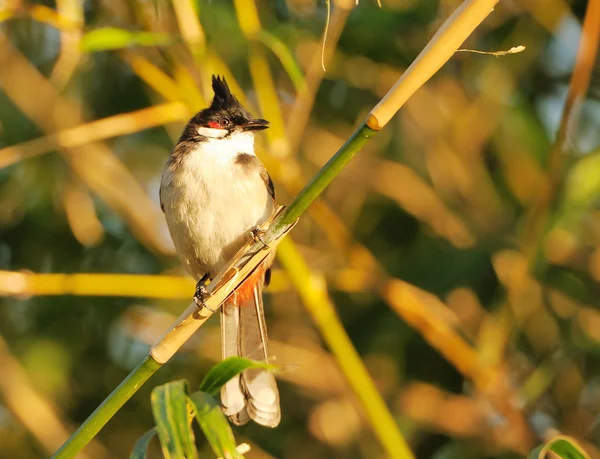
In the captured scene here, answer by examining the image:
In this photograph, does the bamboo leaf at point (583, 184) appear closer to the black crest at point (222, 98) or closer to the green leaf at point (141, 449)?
the black crest at point (222, 98)

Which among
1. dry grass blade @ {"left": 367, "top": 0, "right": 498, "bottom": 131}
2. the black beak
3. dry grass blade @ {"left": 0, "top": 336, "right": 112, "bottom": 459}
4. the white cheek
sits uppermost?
the white cheek

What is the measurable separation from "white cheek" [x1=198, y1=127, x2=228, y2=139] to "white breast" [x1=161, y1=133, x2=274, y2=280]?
0.15 ft

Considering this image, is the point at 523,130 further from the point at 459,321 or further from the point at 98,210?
the point at 98,210

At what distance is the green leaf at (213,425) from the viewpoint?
1.25 metres

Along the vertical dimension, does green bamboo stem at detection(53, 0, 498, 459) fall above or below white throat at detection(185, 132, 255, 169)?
below

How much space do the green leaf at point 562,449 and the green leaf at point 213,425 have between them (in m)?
0.43

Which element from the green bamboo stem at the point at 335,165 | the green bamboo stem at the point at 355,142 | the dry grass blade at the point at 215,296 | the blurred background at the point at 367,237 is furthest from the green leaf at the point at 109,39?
the green bamboo stem at the point at 335,165

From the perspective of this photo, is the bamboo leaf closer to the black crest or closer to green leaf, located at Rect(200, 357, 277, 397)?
the black crest

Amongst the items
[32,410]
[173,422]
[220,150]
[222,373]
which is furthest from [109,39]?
[32,410]

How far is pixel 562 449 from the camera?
4.57 ft

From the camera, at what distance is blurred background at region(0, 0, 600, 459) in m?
3.09

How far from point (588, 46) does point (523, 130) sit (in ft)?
2.28

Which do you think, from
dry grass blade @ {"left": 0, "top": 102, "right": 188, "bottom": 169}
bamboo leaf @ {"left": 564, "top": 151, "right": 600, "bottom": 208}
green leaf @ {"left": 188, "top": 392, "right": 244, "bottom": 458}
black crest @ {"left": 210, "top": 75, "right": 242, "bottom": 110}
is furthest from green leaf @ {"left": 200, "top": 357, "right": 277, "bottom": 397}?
bamboo leaf @ {"left": 564, "top": 151, "right": 600, "bottom": 208}

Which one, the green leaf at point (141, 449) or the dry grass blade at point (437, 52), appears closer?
the dry grass blade at point (437, 52)
